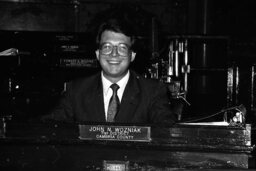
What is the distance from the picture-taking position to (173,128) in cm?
136

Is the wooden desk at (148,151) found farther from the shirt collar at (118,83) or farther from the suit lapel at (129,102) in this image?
the shirt collar at (118,83)

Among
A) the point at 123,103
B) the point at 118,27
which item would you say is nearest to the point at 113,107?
the point at 123,103

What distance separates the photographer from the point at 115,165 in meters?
1.31

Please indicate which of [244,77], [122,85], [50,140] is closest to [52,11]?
[244,77]

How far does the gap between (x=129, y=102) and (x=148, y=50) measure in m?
2.45

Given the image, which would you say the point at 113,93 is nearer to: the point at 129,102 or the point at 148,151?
the point at 129,102

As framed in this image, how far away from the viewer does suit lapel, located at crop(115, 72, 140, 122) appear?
1.92 metres

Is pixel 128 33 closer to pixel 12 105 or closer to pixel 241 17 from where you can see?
pixel 12 105

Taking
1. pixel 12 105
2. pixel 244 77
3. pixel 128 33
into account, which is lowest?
pixel 12 105

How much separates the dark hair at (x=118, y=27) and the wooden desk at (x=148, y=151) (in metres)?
0.76

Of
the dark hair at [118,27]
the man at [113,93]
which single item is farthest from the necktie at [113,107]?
the dark hair at [118,27]

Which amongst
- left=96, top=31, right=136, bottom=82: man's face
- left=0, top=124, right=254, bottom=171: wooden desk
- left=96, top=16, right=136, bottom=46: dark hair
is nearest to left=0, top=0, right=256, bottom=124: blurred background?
left=96, top=16, right=136, bottom=46: dark hair

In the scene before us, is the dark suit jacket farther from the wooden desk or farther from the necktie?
the wooden desk

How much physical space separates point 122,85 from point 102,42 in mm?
291
